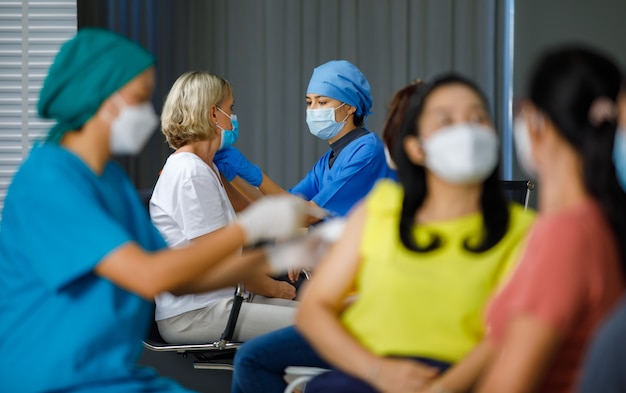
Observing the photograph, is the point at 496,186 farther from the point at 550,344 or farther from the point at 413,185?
the point at 550,344

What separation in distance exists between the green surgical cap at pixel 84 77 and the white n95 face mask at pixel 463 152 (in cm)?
54

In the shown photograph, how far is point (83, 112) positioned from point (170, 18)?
10.4ft

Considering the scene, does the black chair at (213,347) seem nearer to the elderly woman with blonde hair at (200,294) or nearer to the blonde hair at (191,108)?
the elderly woman with blonde hair at (200,294)

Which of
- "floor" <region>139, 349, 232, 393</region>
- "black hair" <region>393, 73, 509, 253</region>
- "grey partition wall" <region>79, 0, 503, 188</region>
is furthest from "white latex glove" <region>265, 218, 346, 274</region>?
"grey partition wall" <region>79, 0, 503, 188</region>

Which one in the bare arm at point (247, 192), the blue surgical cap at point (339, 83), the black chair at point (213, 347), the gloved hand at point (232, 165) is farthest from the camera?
the blue surgical cap at point (339, 83)

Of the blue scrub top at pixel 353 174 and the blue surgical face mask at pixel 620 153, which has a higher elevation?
the blue surgical face mask at pixel 620 153

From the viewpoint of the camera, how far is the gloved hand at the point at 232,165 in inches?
133

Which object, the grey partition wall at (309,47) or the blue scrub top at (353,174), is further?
the grey partition wall at (309,47)

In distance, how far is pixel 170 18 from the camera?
4.65 metres

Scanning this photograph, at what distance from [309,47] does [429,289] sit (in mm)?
3303

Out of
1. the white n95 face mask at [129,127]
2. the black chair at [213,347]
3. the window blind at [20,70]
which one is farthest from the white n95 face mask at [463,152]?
the window blind at [20,70]

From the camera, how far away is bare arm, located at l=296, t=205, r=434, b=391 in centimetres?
155

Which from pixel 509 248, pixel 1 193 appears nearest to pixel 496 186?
pixel 509 248

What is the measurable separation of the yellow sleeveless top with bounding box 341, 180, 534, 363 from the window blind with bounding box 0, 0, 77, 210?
2.31m
